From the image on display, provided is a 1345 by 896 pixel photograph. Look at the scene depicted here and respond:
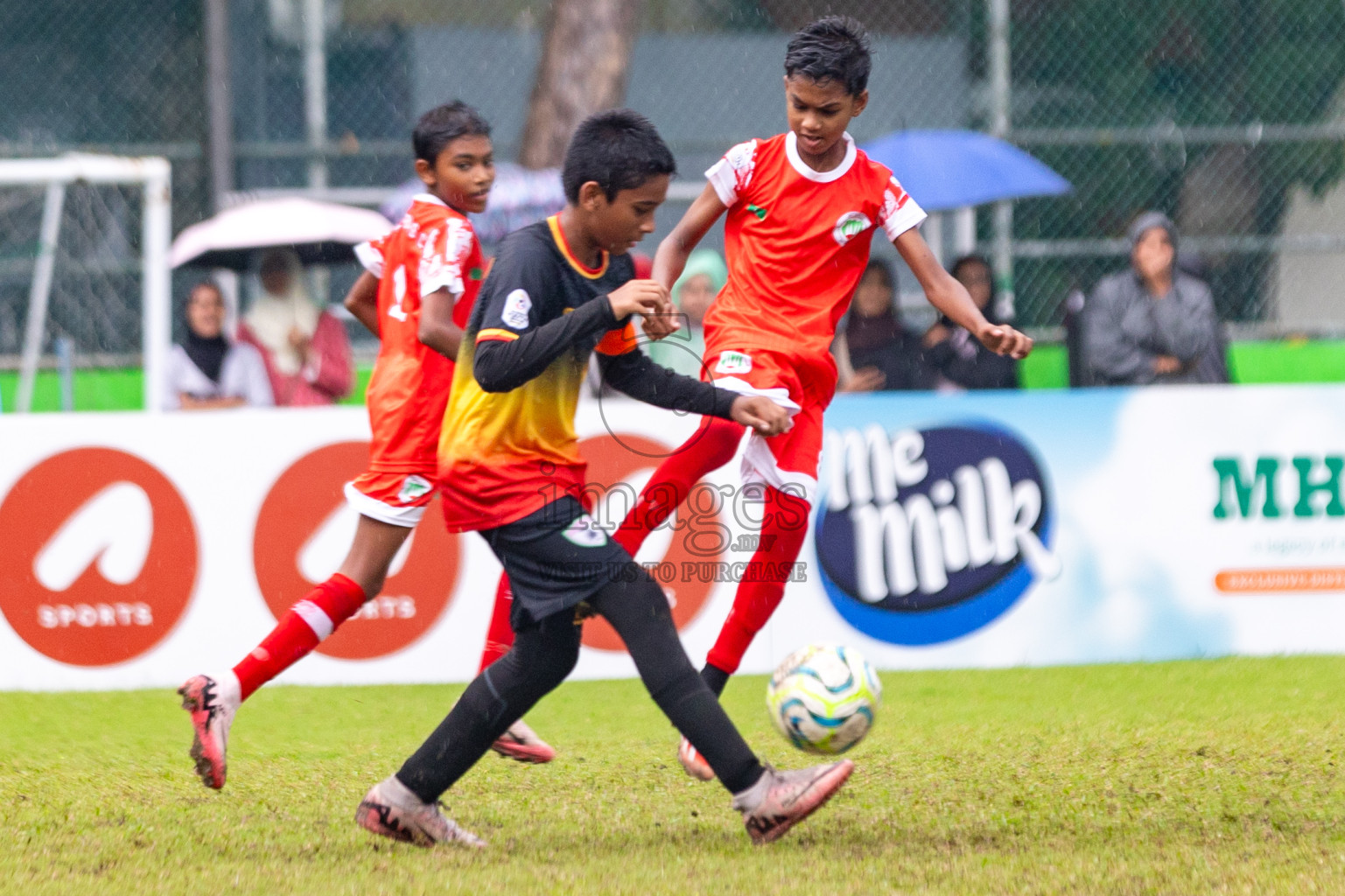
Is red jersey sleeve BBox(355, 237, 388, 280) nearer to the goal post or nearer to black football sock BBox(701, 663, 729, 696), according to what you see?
black football sock BBox(701, 663, 729, 696)

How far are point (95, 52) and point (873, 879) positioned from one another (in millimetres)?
8881

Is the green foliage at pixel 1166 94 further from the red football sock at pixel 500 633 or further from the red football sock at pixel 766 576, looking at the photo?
the red football sock at pixel 500 633

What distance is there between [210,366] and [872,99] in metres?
4.82

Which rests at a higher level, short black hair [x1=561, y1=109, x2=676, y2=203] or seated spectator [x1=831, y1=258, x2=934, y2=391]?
short black hair [x1=561, y1=109, x2=676, y2=203]

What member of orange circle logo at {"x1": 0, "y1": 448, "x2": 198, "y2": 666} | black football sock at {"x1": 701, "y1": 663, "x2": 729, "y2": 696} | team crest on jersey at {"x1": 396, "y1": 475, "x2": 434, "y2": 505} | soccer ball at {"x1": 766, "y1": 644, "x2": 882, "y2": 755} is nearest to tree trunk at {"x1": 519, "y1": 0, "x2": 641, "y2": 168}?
orange circle logo at {"x1": 0, "y1": 448, "x2": 198, "y2": 666}

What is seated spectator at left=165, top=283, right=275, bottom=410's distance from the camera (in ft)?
26.2

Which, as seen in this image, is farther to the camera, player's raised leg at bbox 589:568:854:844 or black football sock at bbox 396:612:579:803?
black football sock at bbox 396:612:579:803

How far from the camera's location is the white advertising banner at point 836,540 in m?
6.50

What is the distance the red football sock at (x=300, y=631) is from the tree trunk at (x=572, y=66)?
6353 mm

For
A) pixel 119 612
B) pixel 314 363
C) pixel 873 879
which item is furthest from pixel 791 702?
pixel 314 363

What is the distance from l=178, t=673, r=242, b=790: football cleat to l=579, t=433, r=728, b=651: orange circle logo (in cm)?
242

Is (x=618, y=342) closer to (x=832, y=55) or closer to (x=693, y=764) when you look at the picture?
(x=832, y=55)

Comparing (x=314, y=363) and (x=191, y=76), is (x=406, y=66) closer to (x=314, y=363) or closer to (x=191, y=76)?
(x=191, y=76)

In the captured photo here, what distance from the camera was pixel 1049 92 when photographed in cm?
1001
